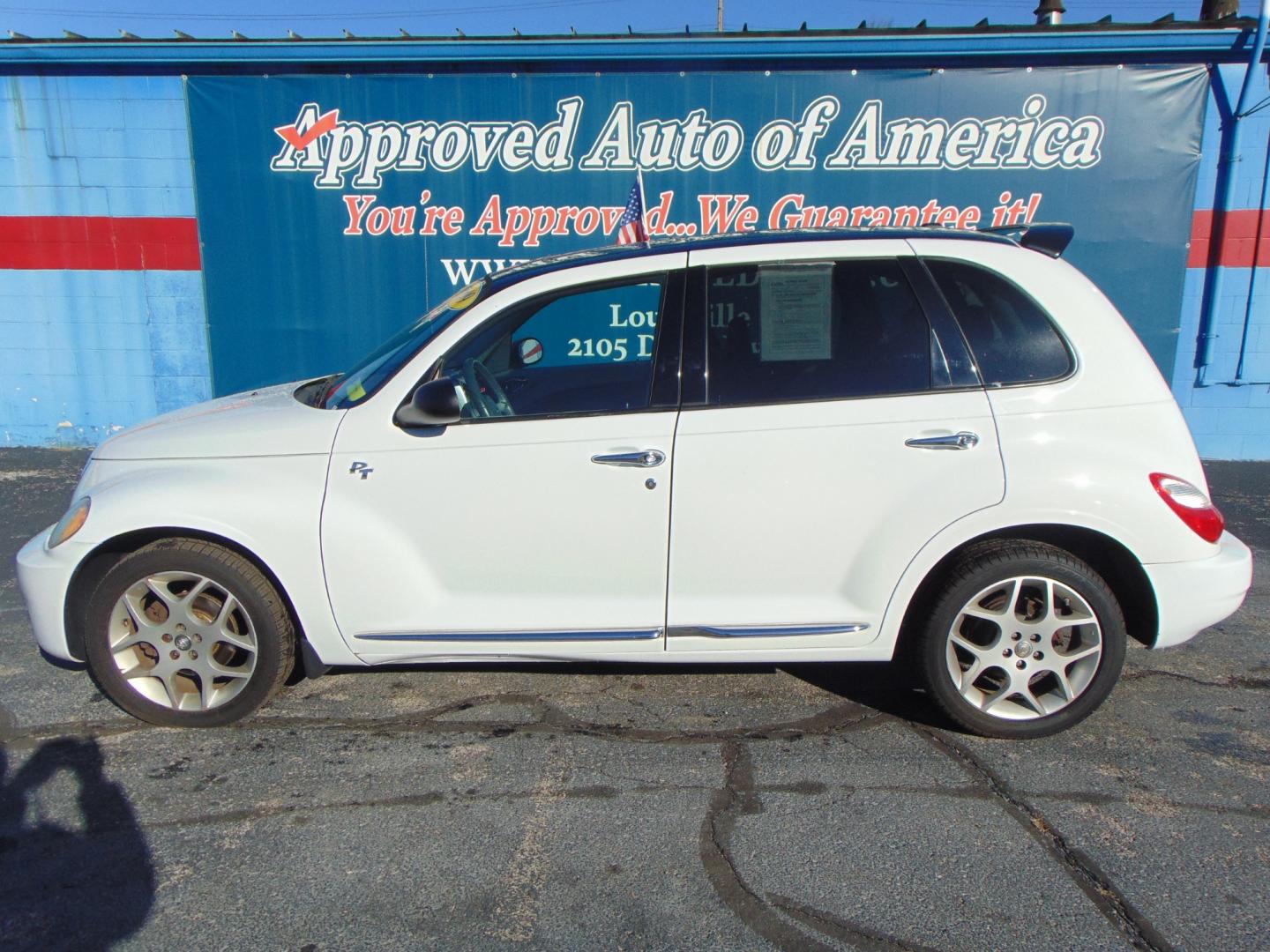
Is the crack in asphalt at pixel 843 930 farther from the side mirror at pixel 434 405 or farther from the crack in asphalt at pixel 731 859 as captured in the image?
the side mirror at pixel 434 405

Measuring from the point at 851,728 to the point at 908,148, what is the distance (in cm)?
616

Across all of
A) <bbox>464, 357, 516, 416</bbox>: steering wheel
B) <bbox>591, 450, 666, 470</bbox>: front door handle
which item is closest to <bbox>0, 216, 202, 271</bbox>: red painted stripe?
<bbox>464, 357, 516, 416</bbox>: steering wheel

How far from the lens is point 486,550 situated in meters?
3.39

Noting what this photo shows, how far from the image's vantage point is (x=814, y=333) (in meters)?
3.43

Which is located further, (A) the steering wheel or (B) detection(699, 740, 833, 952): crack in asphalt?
(A) the steering wheel

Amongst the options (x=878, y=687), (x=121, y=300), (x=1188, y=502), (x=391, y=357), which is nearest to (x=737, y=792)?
(x=878, y=687)

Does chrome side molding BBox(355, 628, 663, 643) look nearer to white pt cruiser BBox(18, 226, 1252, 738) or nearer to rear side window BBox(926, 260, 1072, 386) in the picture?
white pt cruiser BBox(18, 226, 1252, 738)

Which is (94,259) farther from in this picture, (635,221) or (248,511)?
(248,511)

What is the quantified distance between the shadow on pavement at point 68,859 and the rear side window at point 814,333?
2371 mm

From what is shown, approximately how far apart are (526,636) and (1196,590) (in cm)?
240

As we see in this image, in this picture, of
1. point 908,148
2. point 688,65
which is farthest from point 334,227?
point 908,148

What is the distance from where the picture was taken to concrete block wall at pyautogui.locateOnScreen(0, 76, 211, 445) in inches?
327

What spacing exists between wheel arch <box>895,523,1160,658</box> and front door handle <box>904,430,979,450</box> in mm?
328

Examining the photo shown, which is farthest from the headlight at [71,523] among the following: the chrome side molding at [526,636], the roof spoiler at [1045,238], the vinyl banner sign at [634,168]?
the vinyl banner sign at [634,168]
